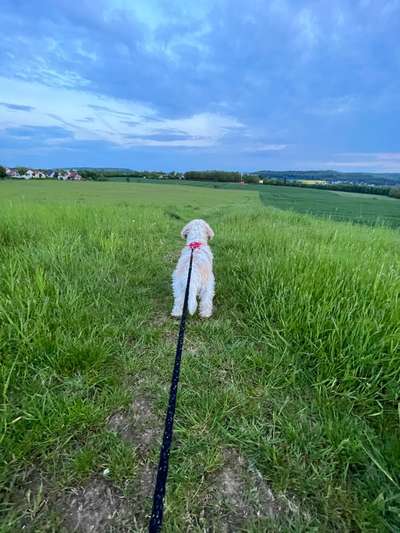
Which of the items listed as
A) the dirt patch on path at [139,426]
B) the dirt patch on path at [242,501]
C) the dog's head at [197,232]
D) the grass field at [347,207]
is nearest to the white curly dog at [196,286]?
the dog's head at [197,232]

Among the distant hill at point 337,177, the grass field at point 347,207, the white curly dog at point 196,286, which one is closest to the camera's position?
the white curly dog at point 196,286

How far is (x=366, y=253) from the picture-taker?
373 centimetres

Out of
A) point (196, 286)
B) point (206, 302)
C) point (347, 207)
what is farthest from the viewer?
point (347, 207)

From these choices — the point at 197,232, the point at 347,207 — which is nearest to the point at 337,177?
the point at 347,207

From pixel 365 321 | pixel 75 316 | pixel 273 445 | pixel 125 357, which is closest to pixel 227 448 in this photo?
pixel 273 445

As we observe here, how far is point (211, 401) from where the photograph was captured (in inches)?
65.5

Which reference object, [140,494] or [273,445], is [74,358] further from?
[273,445]

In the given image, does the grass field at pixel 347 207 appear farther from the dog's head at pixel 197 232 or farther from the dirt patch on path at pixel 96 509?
the dirt patch on path at pixel 96 509

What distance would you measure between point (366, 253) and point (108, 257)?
12.0ft

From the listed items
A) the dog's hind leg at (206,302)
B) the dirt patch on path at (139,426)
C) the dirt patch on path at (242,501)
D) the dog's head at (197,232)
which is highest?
the dog's head at (197,232)

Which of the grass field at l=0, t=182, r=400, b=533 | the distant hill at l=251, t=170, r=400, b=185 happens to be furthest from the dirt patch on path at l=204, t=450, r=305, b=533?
the distant hill at l=251, t=170, r=400, b=185

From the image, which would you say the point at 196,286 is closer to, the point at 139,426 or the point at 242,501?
the point at 139,426

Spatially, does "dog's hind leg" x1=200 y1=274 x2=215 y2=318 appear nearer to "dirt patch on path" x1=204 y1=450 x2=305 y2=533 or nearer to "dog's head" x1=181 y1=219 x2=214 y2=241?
"dog's head" x1=181 y1=219 x2=214 y2=241

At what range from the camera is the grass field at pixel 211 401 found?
3.90 feet
